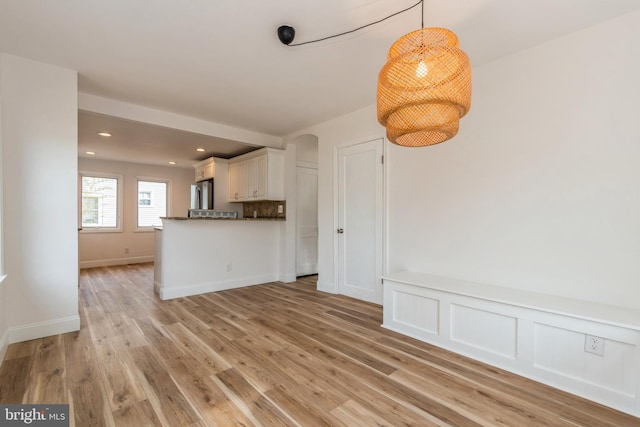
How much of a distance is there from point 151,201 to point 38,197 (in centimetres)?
505

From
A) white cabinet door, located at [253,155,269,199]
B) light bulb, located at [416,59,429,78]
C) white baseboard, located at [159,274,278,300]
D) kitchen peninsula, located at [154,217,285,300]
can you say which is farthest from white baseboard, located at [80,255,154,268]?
light bulb, located at [416,59,429,78]

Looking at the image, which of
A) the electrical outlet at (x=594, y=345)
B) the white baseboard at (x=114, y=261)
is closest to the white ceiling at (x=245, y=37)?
the electrical outlet at (x=594, y=345)

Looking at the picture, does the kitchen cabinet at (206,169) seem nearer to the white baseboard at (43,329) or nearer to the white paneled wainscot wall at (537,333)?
the white baseboard at (43,329)

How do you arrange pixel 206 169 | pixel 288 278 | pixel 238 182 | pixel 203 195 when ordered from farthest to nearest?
pixel 206 169
pixel 203 195
pixel 238 182
pixel 288 278

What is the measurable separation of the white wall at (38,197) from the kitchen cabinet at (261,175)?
2572mm

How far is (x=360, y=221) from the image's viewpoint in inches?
153

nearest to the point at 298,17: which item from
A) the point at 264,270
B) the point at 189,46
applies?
the point at 189,46

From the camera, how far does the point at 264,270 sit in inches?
194

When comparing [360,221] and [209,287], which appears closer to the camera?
[360,221]

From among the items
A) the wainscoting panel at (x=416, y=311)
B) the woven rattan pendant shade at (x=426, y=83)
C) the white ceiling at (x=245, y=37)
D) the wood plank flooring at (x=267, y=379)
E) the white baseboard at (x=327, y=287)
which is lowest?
the wood plank flooring at (x=267, y=379)

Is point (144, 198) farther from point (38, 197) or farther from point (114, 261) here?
point (38, 197)

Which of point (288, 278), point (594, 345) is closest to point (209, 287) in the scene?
point (288, 278)

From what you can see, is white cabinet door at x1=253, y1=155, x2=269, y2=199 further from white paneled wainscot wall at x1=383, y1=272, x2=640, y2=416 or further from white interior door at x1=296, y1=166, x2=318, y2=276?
white paneled wainscot wall at x1=383, y1=272, x2=640, y2=416

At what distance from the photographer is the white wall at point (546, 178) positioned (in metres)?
2.04
